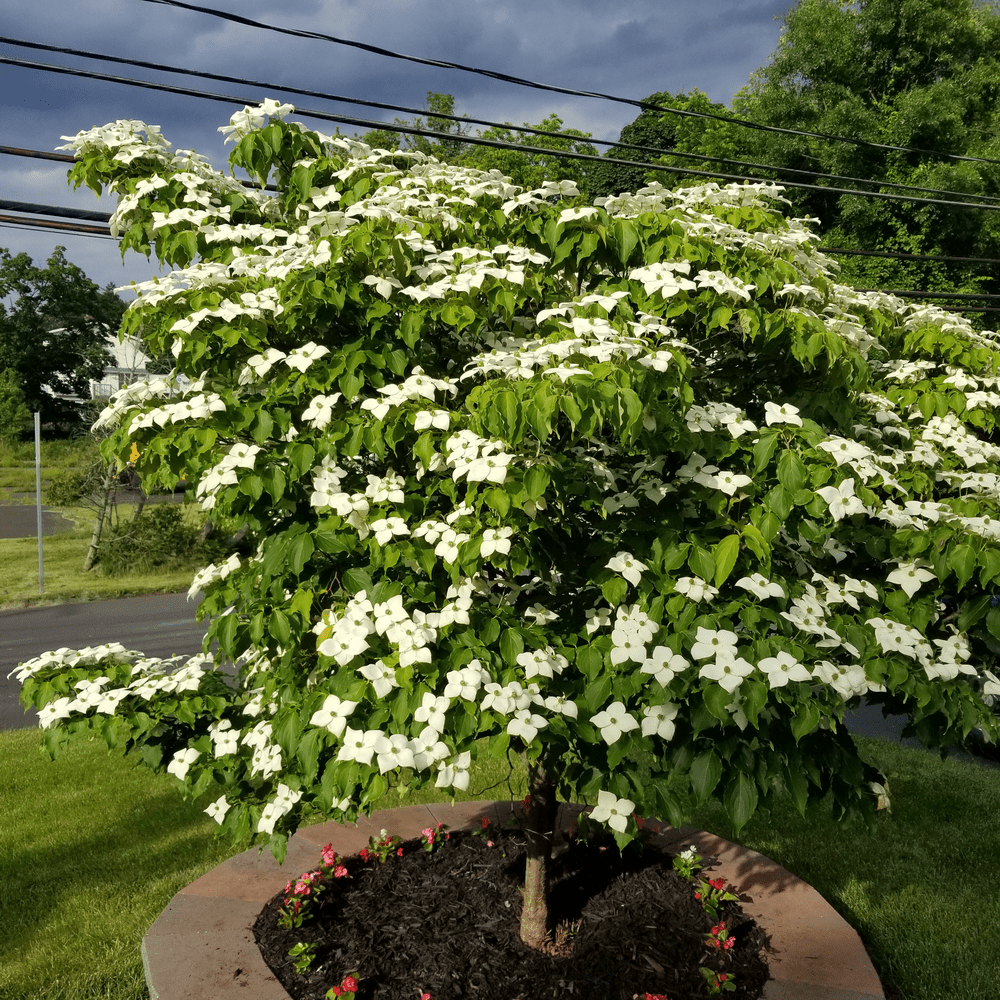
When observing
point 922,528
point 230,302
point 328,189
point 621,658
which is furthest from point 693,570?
point 328,189

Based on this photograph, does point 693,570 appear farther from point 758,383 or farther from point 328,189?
point 328,189

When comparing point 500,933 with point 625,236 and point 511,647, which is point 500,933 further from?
point 625,236

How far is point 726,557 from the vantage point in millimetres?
2076

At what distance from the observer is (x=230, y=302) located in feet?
8.05

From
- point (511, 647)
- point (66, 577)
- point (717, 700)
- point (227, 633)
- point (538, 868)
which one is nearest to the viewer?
point (717, 700)

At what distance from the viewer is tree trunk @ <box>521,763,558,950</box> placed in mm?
3400

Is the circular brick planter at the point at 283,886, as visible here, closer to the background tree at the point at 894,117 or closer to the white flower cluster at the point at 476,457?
the white flower cluster at the point at 476,457

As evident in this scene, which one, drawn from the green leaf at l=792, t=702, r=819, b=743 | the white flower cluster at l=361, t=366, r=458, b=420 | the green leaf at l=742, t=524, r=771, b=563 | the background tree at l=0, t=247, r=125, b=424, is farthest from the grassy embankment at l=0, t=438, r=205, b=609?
the background tree at l=0, t=247, r=125, b=424

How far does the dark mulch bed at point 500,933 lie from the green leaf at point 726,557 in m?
1.94

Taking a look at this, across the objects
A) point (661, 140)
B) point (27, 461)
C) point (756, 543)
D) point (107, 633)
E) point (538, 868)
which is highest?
point (661, 140)

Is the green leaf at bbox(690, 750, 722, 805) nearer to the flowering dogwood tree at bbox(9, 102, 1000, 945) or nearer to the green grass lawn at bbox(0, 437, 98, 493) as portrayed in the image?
the flowering dogwood tree at bbox(9, 102, 1000, 945)

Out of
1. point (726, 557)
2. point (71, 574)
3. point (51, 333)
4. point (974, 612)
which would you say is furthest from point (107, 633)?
point (51, 333)

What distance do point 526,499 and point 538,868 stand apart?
2.10 meters

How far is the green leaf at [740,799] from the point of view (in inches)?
79.8
